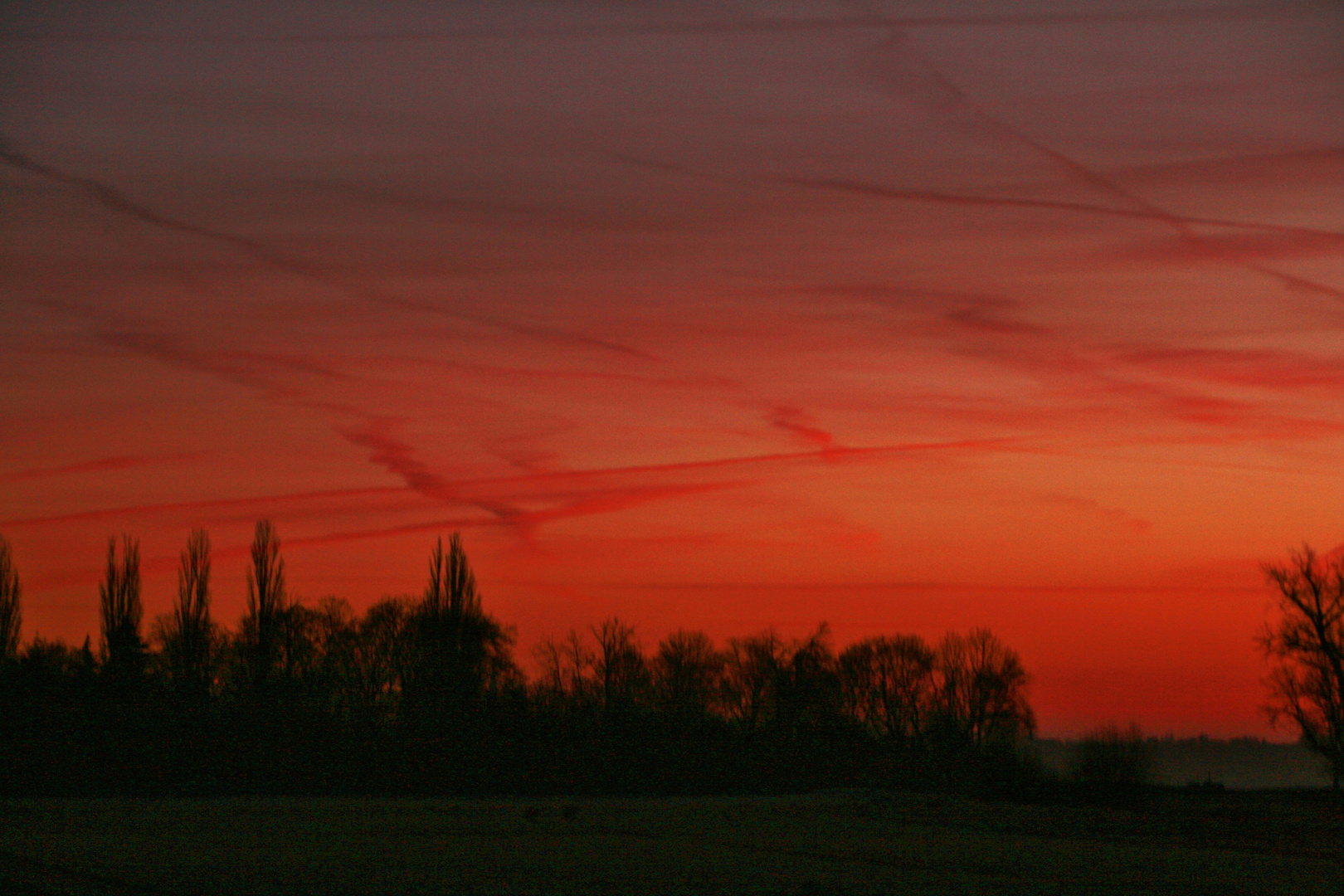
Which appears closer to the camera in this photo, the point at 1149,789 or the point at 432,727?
the point at 1149,789

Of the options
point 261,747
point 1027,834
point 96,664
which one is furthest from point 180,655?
point 1027,834

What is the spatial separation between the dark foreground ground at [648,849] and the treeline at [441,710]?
1252 centimetres

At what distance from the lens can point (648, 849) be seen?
24.5 m

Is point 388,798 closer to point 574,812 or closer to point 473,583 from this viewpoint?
point 574,812

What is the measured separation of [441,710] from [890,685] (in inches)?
1275

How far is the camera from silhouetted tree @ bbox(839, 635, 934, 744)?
270ft

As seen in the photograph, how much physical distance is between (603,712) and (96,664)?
24.9m

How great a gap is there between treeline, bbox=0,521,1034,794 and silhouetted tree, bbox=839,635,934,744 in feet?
0.44

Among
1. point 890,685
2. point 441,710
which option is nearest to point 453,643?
point 441,710

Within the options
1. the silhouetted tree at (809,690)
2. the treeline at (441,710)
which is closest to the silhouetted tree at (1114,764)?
the treeline at (441,710)

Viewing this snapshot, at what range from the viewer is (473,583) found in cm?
7200

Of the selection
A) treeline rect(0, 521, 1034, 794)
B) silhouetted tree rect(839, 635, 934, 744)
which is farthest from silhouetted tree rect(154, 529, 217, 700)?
silhouetted tree rect(839, 635, 934, 744)

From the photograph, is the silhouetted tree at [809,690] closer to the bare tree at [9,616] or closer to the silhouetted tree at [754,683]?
the silhouetted tree at [754,683]

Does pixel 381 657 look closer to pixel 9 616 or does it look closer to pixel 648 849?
pixel 9 616
